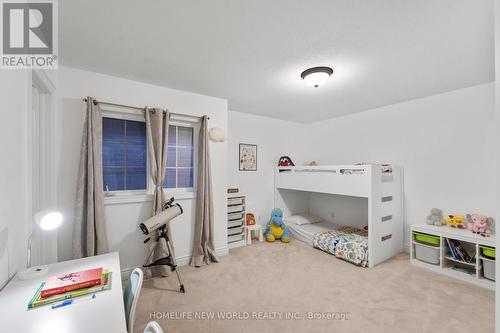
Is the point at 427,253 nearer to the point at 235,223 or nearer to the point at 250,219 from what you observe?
the point at 250,219

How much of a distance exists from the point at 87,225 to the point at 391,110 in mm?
4558

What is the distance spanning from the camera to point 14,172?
1332mm

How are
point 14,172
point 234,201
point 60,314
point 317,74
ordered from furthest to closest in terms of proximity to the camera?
1. point 234,201
2. point 317,74
3. point 14,172
4. point 60,314

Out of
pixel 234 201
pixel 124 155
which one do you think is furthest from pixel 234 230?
pixel 124 155

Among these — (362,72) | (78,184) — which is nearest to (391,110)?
(362,72)

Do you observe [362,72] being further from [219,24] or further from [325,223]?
[325,223]

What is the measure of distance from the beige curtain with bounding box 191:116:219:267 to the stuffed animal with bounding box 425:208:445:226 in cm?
307

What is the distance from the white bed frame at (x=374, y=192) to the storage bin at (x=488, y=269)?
99 cm

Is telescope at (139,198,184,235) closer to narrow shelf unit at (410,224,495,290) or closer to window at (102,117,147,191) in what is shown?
window at (102,117,147,191)

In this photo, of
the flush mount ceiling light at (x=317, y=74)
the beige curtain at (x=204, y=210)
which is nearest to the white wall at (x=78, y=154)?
the beige curtain at (x=204, y=210)

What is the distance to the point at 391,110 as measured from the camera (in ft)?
Result: 12.1

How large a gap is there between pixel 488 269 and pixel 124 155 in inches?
175

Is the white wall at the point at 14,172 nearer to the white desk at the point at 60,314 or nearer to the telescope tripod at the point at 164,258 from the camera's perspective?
the white desk at the point at 60,314

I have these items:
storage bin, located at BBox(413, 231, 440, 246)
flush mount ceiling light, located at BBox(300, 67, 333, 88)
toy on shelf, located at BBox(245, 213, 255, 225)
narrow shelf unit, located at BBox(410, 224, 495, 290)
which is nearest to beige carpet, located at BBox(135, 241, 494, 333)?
narrow shelf unit, located at BBox(410, 224, 495, 290)
